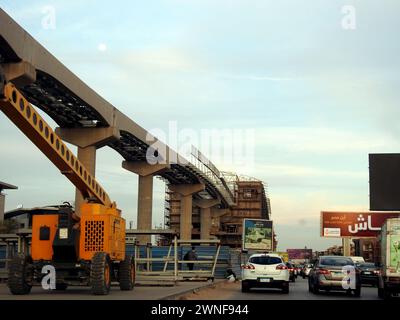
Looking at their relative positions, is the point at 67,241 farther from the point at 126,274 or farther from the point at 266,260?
the point at 266,260

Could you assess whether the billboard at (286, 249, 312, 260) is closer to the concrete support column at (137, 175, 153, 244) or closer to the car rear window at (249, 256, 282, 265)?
the concrete support column at (137, 175, 153, 244)

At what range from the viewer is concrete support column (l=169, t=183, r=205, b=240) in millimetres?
80625

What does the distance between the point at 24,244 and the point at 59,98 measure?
16317 mm

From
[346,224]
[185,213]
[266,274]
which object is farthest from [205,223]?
[266,274]

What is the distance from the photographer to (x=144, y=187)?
63.9m

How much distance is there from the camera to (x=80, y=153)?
1852 inches

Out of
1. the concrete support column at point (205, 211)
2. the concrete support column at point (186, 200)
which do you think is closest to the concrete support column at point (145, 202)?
the concrete support column at point (186, 200)

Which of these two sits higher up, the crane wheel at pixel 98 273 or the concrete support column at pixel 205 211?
the concrete support column at pixel 205 211

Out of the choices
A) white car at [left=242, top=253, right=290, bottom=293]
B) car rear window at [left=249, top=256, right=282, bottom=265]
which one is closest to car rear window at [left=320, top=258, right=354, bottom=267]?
white car at [left=242, top=253, right=290, bottom=293]

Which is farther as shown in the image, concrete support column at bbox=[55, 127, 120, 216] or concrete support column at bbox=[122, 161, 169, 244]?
concrete support column at bbox=[122, 161, 169, 244]

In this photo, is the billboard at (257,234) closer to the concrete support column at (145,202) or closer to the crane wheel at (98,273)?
the concrete support column at (145,202)

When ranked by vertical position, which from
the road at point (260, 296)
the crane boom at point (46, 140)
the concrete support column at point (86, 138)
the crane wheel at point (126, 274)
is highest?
the concrete support column at point (86, 138)

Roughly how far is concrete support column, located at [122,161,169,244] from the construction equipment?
137 feet

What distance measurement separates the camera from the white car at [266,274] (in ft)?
80.9
